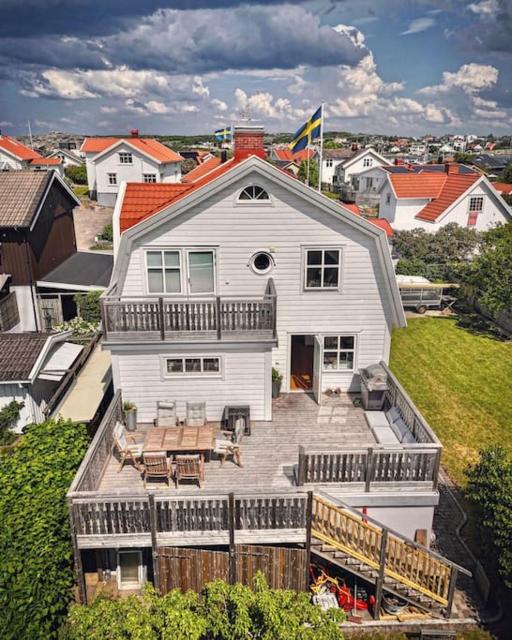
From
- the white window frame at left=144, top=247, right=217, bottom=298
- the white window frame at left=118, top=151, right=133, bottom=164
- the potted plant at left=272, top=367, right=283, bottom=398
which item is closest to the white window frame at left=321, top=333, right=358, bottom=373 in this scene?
the potted plant at left=272, top=367, right=283, bottom=398

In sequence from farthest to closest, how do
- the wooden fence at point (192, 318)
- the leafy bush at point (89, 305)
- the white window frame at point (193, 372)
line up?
the leafy bush at point (89, 305), the white window frame at point (193, 372), the wooden fence at point (192, 318)

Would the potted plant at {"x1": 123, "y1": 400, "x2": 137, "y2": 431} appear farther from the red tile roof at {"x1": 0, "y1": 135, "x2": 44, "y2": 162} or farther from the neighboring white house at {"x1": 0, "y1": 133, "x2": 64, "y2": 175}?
the red tile roof at {"x1": 0, "y1": 135, "x2": 44, "y2": 162}

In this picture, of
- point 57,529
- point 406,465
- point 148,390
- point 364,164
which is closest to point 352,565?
point 406,465

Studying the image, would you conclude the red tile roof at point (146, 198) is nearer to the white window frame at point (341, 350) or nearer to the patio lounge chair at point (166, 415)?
the patio lounge chair at point (166, 415)

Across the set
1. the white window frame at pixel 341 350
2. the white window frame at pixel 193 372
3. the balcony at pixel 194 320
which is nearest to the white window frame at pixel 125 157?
the balcony at pixel 194 320

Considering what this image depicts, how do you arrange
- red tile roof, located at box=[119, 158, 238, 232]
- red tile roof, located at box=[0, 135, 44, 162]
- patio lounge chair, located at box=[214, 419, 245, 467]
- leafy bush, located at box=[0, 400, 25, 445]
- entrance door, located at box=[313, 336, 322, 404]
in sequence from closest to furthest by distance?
patio lounge chair, located at box=[214, 419, 245, 467] < entrance door, located at box=[313, 336, 322, 404] < red tile roof, located at box=[119, 158, 238, 232] < leafy bush, located at box=[0, 400, 25, 445] < red tile roof, located at box=[0, 135, 44, 162]

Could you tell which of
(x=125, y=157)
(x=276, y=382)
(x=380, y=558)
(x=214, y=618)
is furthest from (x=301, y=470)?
(x=125, y=157)
